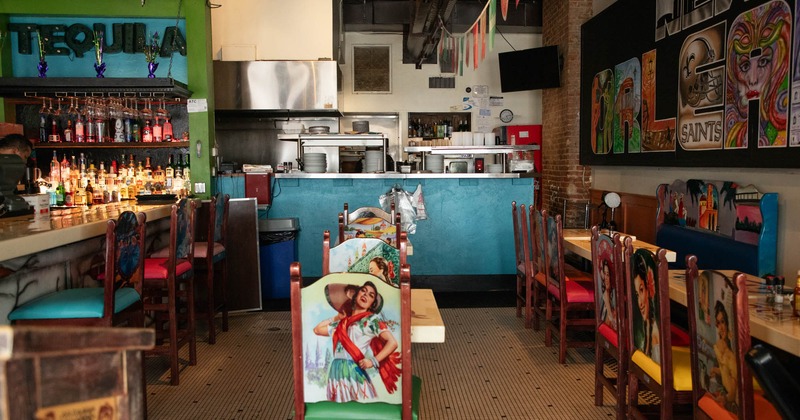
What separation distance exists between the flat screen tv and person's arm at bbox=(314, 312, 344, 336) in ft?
24.1

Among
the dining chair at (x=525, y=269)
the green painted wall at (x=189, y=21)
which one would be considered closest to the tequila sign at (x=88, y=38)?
the green painted wall at (x=189, y=21)

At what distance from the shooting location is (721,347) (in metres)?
2.00

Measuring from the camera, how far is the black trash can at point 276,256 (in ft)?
19.8

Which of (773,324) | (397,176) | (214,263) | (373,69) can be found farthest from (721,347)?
(373,69)

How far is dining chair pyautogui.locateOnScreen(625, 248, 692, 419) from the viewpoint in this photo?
7.80 ft

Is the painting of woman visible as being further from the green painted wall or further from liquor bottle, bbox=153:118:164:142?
liquor bottle, bbox=153:118:164:142

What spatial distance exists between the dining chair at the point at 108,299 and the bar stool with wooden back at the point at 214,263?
1.27m

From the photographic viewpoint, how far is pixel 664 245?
5.31 m

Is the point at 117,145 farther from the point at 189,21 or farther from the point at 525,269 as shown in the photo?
the point at 525,269

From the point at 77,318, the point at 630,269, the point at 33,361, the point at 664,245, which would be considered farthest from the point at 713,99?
the point at 33,361

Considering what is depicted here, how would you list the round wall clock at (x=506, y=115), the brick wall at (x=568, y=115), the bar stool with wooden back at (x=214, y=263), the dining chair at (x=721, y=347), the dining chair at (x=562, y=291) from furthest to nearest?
the round wall clock at (x=506, y=115) < the brick wall at (x=568, y=115) < the bar stool with wooden back at (x=214, y=263) < the dining chair at (x=562, y=291) < the dining chair at (x=721, y=347)

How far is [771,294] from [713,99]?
2.51m

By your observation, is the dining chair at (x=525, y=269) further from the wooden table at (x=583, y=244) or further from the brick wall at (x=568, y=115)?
the brick wall at (x=568, y=115)

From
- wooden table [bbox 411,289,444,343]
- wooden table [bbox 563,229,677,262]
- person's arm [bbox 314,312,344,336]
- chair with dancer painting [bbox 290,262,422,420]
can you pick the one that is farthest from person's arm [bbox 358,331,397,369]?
wooden table [bbox 563,229,677,262]
